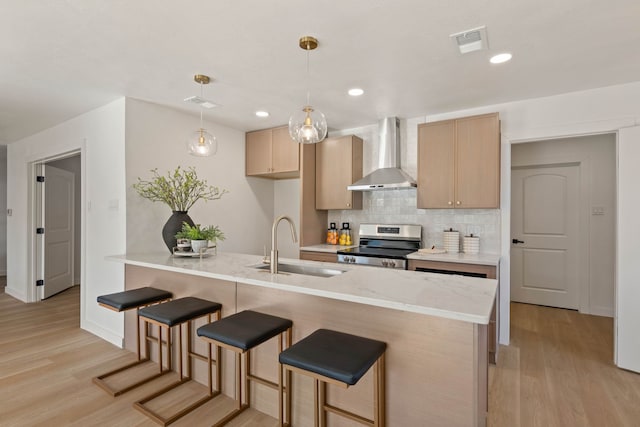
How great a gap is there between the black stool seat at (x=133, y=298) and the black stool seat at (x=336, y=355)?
4.81 feet

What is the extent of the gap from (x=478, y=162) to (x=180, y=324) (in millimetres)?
2995

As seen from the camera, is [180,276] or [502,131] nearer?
[180,276]

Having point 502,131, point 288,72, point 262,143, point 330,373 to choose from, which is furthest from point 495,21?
point 262,143

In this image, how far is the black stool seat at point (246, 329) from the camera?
64.4 inches

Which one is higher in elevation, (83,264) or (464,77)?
(464,77)

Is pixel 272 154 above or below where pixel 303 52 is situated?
below

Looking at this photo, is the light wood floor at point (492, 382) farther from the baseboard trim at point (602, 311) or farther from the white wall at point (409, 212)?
the white wall at point (409, 212)

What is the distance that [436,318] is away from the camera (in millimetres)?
1505

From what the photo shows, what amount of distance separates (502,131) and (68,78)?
395 cm

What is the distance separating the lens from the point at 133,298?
7.81 ft

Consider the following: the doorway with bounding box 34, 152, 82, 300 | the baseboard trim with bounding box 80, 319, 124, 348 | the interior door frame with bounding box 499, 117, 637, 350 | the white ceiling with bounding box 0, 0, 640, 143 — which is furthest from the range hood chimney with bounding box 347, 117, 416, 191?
the doorway with bounding box 34, 152, 82, 300

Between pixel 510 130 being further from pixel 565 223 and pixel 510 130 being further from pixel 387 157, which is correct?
pixel 565 223

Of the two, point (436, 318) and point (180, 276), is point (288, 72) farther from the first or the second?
point (436, 318)

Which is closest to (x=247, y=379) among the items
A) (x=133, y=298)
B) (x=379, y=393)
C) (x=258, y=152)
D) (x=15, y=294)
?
(x=379, y=393)
